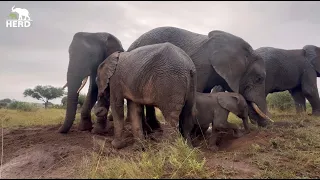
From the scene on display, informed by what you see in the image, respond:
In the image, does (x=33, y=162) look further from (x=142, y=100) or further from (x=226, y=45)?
(x=226, y=45)

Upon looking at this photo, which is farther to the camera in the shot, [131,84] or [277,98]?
[277,98]

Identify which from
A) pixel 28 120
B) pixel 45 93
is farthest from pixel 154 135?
pixel 45 93

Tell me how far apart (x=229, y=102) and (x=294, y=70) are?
17.6 feet

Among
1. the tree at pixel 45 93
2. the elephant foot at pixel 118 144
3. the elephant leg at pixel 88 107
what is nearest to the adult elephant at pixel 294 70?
the elephant leg at pixel 88 107

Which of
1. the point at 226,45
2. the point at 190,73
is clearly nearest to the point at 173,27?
the point at 226,45

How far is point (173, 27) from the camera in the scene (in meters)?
8.64

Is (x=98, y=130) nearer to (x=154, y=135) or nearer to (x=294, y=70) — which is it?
(x=154, y=135)

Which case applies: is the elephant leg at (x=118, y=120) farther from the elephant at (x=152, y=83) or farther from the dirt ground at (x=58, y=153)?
the dirt ground at (x=58, y=153)

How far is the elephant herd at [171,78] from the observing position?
5.62m

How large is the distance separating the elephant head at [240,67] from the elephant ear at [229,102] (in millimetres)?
1316

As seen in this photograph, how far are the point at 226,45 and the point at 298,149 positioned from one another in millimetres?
3354

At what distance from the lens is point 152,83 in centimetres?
563

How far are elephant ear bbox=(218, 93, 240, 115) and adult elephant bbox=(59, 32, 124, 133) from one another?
8.56ft

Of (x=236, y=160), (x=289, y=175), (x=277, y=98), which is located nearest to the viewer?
(x=289, y=175)
